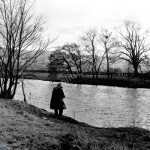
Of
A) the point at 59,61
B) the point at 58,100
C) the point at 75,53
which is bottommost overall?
the point at 58,100

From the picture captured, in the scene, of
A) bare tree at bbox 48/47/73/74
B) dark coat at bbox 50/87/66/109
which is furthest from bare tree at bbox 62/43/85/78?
dark coat at bbox 50/87/66/109

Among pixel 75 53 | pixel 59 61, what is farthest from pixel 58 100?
→ pixel 75 53

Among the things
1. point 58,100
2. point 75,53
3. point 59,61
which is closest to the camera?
point 58,100

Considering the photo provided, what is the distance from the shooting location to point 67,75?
64188mm

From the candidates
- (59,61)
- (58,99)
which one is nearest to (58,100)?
(58,99)

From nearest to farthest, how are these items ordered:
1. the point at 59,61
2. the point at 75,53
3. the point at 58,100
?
the point at 58,100 → the point at 59,61 → the point at 75,53

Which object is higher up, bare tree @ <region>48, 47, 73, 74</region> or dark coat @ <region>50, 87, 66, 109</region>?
bare tree @ <region>48, 47, 73, 74</region>

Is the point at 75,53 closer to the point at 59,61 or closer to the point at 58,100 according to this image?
the point at 59,61

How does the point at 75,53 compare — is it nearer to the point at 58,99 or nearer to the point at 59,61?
the point at 59,61

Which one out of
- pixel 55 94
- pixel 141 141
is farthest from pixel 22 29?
pixel 141 141

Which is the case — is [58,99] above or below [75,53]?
below

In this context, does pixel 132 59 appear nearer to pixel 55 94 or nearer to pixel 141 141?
pixel 55 94

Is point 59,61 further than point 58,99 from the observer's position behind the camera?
Yes

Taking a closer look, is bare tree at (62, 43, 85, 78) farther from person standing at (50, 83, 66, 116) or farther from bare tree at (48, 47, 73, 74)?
person standing at (50, 83, 66, 116)
